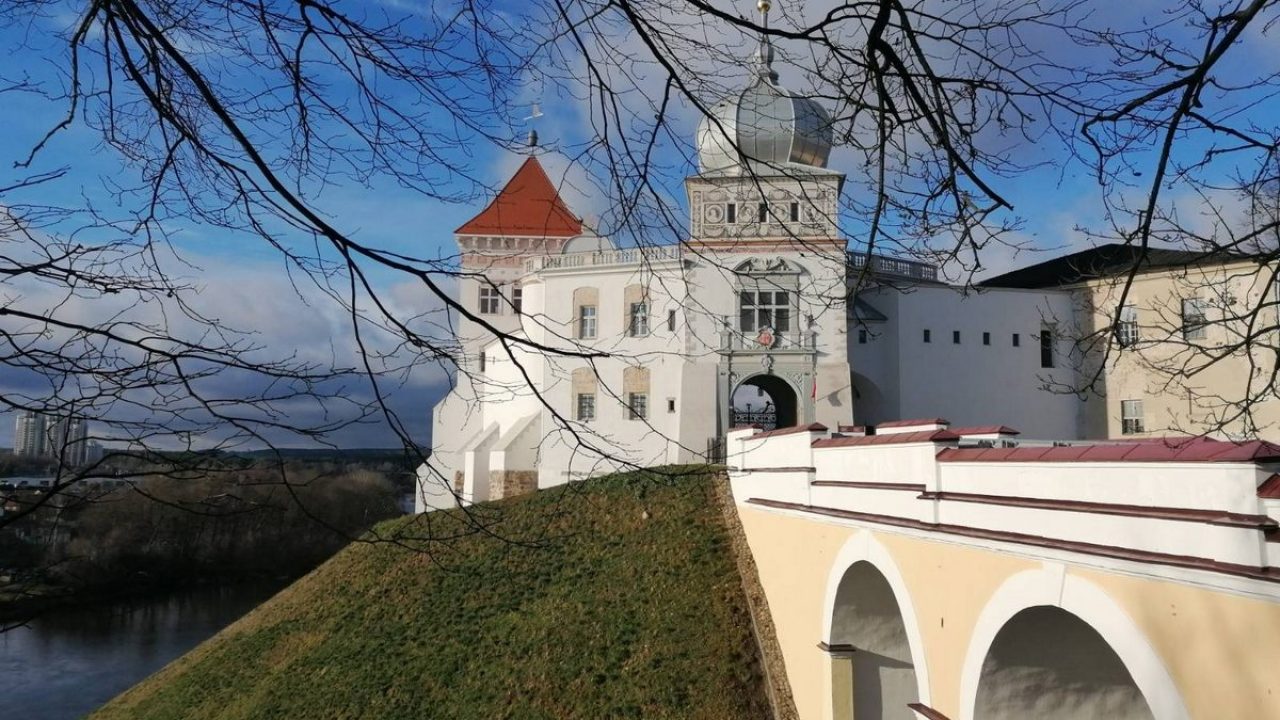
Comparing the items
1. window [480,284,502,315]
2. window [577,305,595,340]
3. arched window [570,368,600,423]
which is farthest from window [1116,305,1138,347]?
window [480,284,502,315]

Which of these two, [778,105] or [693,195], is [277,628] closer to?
[693,195]

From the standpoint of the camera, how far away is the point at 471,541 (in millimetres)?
20969

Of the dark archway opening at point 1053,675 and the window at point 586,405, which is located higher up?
the window at point 586,405

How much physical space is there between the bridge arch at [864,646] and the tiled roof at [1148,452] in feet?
9.92

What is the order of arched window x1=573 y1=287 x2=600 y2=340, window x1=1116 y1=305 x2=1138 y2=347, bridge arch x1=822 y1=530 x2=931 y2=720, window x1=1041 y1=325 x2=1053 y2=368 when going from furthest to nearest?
arched window x1=573 y1=287 x2=600 y2=340 < window x1=1041 y1=325 x2=1053 y2=368 < bridge arch x1=822 y1=530 x2=931 y2=720 < window x1=1116 y1=305 x2=1138 y2=347

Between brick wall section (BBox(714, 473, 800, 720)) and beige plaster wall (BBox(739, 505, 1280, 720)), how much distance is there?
0.32 meters

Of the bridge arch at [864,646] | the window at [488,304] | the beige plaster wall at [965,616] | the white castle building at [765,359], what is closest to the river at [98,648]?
the white castle building at [765,359]

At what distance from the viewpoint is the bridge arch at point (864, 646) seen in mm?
9891

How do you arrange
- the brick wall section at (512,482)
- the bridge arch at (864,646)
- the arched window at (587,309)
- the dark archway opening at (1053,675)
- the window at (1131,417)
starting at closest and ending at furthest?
the dark archway opening at (1053,675) → the bridge arch at (864,646) → the window at (1131,417) → the arched window at (587,309) → the brick wall section at (512,482)

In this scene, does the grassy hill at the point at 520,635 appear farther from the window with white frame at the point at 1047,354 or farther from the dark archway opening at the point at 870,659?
the window with white frame at the point at 1047,354

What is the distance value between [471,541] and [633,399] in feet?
22.1

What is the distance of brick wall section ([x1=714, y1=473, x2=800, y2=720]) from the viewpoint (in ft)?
42.9

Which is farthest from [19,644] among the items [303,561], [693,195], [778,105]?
[778,105]

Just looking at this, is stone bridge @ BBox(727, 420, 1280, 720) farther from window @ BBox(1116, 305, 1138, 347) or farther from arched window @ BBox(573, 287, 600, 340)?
arched window @ BBox(573, 287, 600, 340)
